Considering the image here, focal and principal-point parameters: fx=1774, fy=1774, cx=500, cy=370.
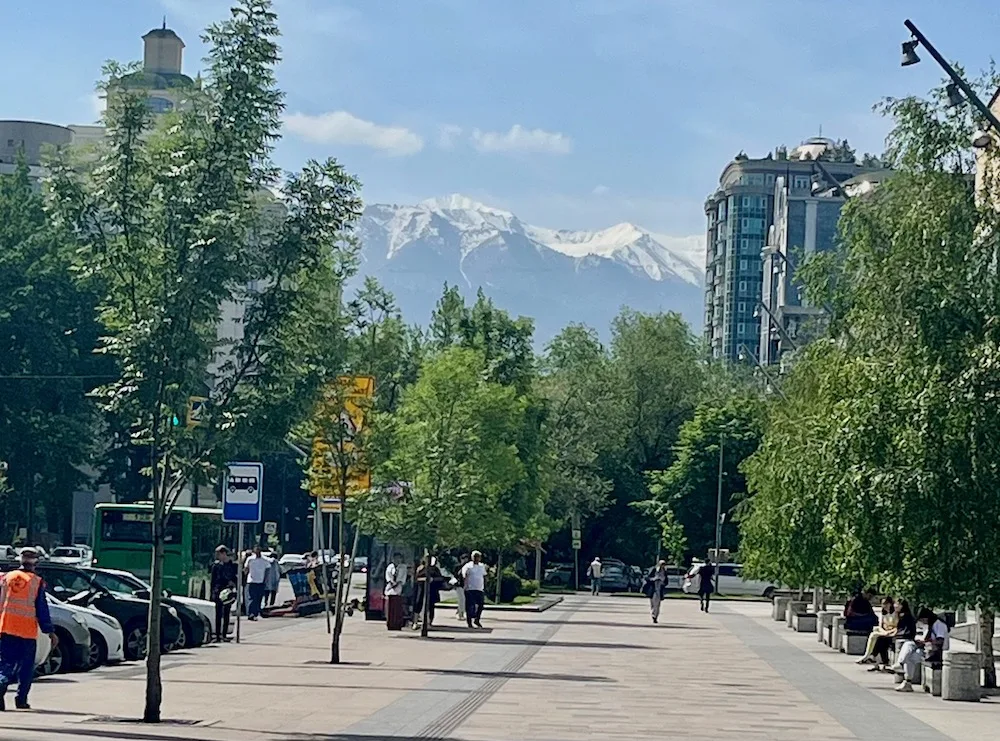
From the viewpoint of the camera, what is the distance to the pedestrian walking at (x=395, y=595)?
40562 millimetres

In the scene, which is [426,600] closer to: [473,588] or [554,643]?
[554,643]

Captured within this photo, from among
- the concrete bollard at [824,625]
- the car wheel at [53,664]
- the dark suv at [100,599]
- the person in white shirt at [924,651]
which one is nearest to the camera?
the car wheel at [53,664]

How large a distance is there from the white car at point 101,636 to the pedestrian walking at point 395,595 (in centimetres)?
1335

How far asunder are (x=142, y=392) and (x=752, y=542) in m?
30.7

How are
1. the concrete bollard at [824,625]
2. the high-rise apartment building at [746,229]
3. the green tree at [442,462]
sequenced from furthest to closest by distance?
the high-rise apartment building at [746,229]
the concrete bollard at [824,625]
the green tree at [442,462]

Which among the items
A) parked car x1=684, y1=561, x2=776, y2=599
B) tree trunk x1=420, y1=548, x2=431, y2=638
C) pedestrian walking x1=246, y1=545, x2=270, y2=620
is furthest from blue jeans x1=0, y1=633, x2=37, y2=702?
parked car x1=684, y1=561, x2=776, y2=599

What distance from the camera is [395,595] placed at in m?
40.8

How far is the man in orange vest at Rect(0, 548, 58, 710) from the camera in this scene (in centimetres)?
1917

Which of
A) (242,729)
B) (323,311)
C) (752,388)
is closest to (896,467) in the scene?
(323,311)

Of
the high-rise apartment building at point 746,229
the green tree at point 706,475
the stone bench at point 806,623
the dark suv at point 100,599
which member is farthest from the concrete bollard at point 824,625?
the high-rise apartment building at point 746,229

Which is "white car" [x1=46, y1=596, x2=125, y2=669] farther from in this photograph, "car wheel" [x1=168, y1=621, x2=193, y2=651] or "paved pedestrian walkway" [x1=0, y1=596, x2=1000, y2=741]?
"car wheel" [x1=168, y1=621, x2=193, y2=651]

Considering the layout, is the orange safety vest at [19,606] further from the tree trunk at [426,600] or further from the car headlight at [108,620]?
the tree trunk at [426,600]

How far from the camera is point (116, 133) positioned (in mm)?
19453

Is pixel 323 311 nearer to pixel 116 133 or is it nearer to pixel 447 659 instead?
pixel 116 133
